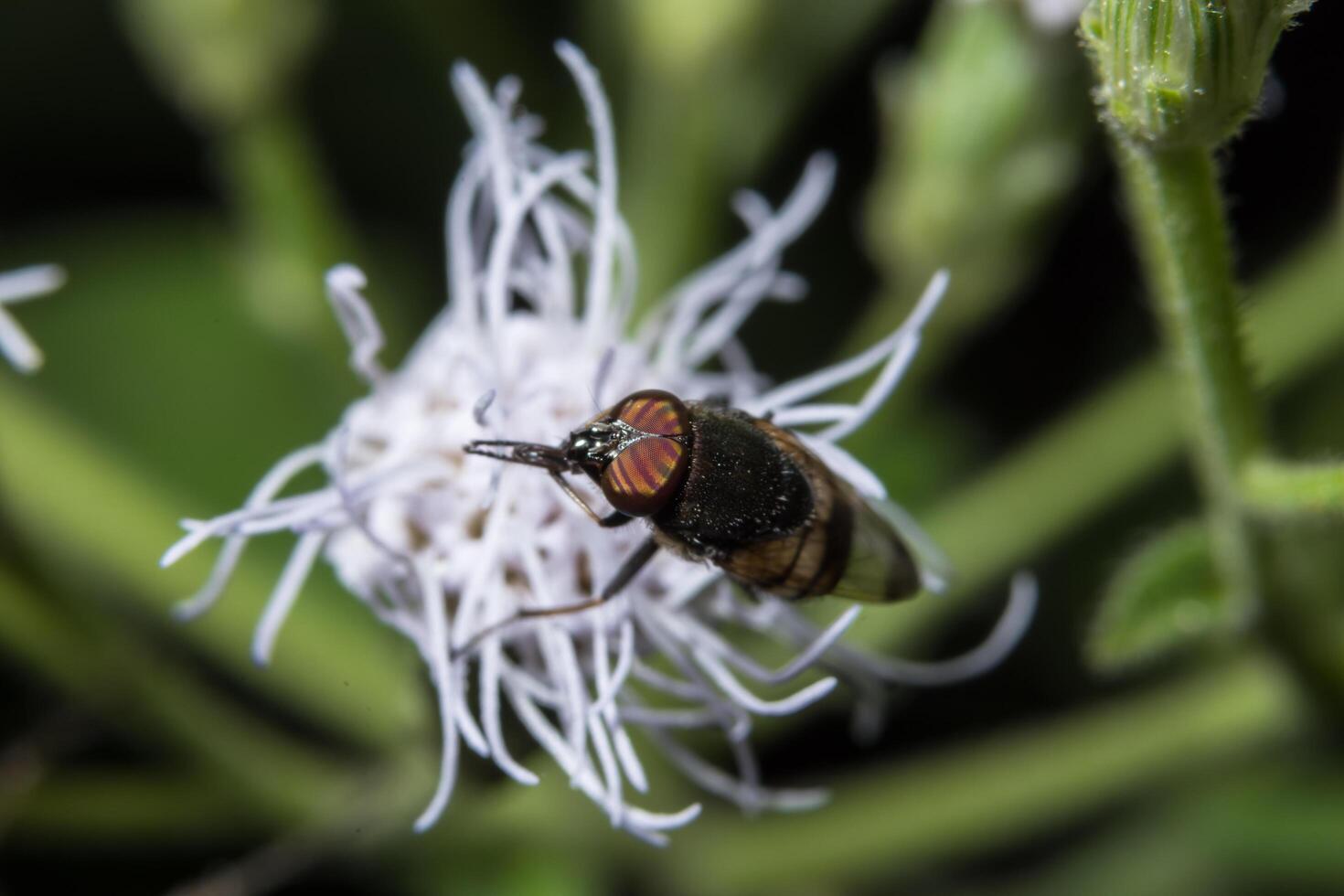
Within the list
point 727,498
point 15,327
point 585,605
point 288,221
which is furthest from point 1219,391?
point 288,221

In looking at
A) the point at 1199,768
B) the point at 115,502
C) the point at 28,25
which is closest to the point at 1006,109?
the point at 1199,768

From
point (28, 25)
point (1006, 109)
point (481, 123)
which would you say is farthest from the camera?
point (28, 25)

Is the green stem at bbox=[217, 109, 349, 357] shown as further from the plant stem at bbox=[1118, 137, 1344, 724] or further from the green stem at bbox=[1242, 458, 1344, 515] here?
the green stem at bbox=[1242, 458, 1344, 515]

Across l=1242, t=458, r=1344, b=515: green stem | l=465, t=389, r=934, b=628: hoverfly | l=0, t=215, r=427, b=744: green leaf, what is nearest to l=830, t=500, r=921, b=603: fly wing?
l=465, t=389, r=934, b=628: hoverfly

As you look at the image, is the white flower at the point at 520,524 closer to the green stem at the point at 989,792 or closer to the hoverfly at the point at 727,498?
the hoverfly at the point at 727,498

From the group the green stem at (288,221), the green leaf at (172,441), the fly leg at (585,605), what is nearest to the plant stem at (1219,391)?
the fly leg at (585,605)

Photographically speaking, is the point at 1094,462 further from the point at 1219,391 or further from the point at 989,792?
the point at 1219,391

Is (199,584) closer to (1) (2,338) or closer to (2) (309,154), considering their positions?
(2) (309,154)

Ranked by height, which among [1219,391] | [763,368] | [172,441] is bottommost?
[1219,391]
